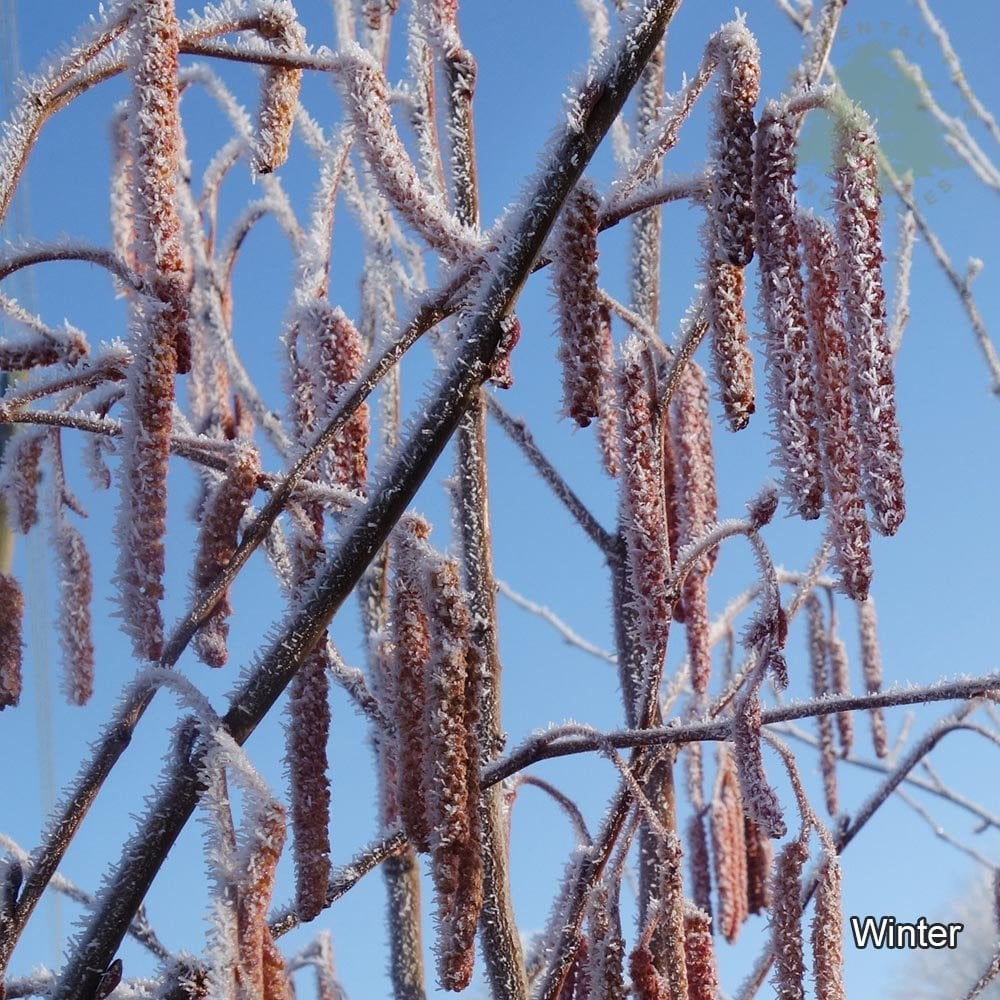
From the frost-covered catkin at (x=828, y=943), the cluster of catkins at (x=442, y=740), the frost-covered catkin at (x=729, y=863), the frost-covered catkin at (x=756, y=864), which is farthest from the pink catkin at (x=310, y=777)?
the frost-covered catkin at (x=756, y=864)

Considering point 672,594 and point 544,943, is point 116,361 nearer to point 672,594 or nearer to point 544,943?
point 672,594

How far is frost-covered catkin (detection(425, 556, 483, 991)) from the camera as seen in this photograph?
0.56 metres

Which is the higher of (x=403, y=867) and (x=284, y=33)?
(x=284, y=33)

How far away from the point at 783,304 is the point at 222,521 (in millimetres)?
304

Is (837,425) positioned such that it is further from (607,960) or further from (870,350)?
(607,960)

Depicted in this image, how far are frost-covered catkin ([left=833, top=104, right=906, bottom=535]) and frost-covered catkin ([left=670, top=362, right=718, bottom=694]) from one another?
42 cm

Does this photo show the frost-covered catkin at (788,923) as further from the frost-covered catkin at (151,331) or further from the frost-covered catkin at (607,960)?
the frost-covered catkin at (151,331)

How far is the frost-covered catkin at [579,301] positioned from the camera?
530 millimetres

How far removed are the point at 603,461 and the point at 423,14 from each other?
0.36m

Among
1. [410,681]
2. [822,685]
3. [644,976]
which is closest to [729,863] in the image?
[822,685]

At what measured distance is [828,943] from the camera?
817 millimetres

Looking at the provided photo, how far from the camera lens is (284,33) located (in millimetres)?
670

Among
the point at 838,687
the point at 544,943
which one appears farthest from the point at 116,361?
the point at 838,687

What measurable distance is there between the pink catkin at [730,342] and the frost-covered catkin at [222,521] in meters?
0.26
